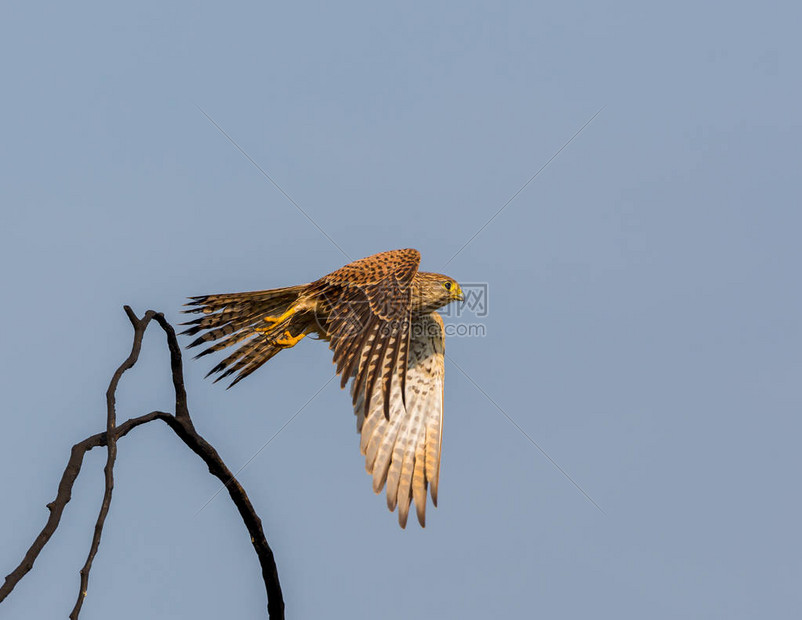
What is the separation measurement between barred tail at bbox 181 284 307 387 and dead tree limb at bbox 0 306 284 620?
123 inches

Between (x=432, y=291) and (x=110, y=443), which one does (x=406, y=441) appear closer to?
(x=432, y=291)

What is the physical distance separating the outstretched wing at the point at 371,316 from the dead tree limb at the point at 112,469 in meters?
1.31

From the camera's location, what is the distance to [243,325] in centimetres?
795

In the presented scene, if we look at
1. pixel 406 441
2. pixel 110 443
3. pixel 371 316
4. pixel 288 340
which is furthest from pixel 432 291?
pixel 110 443

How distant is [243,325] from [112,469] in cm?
452

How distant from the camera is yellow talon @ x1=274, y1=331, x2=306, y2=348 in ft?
25.4

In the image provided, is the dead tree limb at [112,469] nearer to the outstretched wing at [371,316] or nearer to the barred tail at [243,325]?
the outstretched wing at [371,316]

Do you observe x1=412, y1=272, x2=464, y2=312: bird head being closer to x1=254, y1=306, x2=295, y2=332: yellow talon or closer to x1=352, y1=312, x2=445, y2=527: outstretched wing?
x1=352, y1=312, x2=445, y2=527: outstretched wing

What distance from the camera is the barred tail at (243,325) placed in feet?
25.0

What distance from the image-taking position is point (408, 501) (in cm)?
706

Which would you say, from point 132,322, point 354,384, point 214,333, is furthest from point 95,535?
point 214,333

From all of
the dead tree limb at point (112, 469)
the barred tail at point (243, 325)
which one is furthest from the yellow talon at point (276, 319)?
the dead tree limb at point (112, 469)

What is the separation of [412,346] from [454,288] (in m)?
0.65

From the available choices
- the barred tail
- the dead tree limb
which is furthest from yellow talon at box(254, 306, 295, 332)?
the dead tree limb
